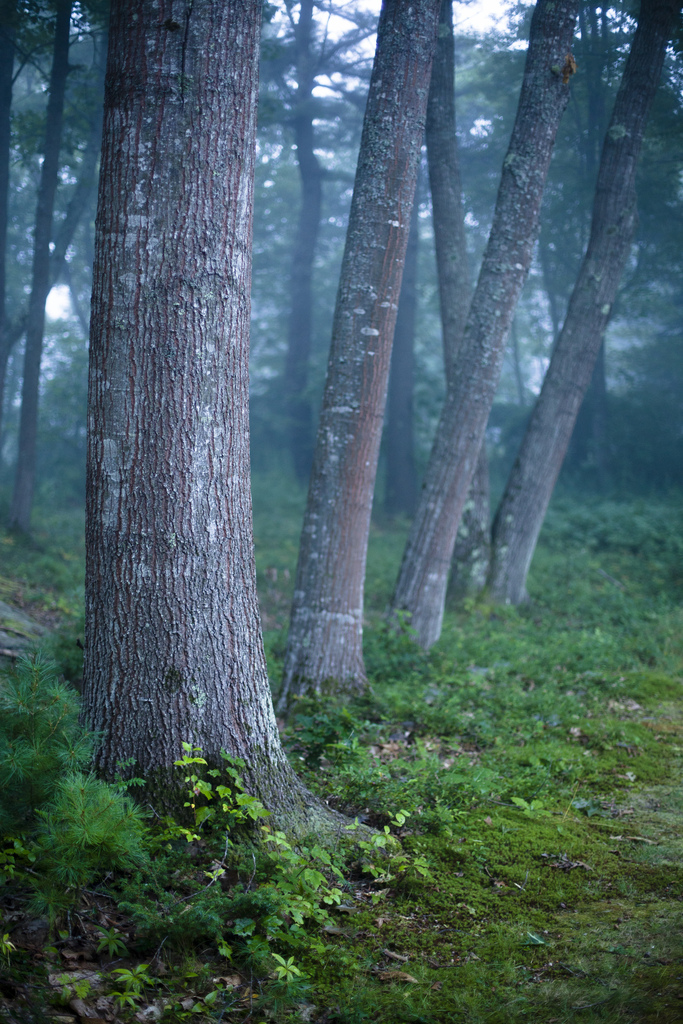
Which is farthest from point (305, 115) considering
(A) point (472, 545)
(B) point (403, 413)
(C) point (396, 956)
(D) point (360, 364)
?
(C) point (396, 956)

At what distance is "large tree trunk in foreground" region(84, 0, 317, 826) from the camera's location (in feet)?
9.13

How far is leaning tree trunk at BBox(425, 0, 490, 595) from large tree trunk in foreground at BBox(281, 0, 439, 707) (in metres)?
2.95

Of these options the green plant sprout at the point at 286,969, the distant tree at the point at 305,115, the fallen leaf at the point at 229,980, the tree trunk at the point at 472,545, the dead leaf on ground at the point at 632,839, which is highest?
the distant tree at the point at 305,115

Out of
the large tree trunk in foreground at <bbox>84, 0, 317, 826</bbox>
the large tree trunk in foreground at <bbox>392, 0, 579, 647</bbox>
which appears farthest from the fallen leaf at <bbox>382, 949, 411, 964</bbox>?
the large tree trunk in foreground at <bbox>392, 0, 579, 647</bbox>

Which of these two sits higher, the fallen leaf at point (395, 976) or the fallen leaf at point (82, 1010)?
the fallen leaf at point (82, 1010)

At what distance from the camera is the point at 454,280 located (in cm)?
838

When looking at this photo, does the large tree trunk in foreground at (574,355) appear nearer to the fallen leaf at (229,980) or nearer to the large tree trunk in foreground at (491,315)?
the large tree trunk in foreground at (491,315)

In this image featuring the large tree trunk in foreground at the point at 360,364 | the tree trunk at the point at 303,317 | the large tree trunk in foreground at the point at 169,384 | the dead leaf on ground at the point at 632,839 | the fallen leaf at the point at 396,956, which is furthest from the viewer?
the tree trunk at the point at 303,317

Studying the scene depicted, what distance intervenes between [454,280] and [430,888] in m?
7.39

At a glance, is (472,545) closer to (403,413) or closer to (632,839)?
(632,839)

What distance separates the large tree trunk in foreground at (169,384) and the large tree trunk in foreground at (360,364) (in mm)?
2171

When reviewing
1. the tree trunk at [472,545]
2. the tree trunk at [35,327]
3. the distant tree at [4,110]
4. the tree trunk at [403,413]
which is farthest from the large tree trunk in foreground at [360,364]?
the tree trunk at [403,413]

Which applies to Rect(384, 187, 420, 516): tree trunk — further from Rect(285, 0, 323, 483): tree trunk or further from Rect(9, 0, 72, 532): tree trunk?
Rect(9, 0, 72, 532): tree trunk

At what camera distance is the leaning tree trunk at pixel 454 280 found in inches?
316
